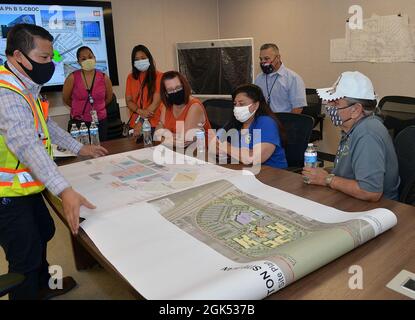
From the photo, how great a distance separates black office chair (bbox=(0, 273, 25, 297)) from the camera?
97 centimetres

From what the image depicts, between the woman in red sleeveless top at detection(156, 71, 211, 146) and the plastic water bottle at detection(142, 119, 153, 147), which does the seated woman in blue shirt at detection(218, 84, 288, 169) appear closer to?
the woman in red sleeveless top at detection(156, 71, 211, 146)

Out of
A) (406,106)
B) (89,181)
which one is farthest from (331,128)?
(89,181)

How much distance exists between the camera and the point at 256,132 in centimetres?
200

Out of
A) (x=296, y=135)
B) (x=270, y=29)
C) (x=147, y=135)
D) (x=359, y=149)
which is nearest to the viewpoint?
(x=359, y=149)

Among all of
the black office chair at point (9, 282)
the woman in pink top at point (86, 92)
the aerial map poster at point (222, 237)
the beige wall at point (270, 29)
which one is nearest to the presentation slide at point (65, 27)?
the beige wall at point (270, 29)

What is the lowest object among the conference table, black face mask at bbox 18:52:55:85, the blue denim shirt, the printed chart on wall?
the conference table

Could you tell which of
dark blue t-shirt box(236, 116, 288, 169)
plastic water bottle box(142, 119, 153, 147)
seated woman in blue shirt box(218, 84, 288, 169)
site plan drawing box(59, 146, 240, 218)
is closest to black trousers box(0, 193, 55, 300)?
site plan drawing box(59, 146, 240, 218)

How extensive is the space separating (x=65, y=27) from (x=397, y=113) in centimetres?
351

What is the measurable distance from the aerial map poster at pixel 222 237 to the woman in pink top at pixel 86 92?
7.24 ft

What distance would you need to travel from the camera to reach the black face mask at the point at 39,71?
54.0 inches

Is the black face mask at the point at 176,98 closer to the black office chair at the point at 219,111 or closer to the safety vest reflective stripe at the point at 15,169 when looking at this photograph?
the black office chair at the point at 219,111

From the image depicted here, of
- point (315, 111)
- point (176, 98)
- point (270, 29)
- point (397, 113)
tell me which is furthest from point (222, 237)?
point (270, 29)

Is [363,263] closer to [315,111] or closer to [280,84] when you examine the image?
[280,84]

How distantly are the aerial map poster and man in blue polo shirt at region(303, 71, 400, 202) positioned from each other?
19 centimetres
